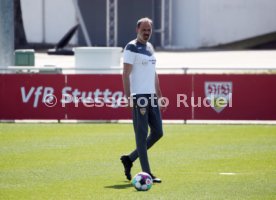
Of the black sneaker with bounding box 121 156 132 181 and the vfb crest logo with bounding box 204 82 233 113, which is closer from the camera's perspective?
A: the black sneaker with bounding box 121 156 132 181

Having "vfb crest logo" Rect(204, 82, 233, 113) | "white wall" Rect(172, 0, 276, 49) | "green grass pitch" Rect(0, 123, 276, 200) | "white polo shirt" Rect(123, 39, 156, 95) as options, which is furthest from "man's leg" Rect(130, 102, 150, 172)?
"white wall" Rect(172, 0, 276, 49)

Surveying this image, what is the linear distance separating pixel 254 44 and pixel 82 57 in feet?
85.2

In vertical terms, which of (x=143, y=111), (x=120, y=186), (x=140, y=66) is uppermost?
(x=140, y=66)

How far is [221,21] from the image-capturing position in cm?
5103

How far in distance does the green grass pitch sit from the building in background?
3051cm

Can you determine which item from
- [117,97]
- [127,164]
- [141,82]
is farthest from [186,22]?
[141,82]

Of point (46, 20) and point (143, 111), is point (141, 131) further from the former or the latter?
point (46, 20)

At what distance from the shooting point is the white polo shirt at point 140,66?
38.3 ft

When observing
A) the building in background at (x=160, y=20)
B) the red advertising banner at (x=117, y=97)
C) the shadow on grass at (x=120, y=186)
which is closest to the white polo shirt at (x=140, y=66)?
the shadow on grass at (x=120, y=186)

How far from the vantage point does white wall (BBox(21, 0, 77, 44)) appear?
5378cm

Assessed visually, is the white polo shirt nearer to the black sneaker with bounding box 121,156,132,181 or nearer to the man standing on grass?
the man standing on grass

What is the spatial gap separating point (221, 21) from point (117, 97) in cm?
3016

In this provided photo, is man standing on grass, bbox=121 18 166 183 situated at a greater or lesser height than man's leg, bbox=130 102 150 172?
greater

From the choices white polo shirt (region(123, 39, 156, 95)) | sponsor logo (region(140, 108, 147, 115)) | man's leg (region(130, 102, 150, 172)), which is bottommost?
man's leg (region(130, 102, 150, 172))
